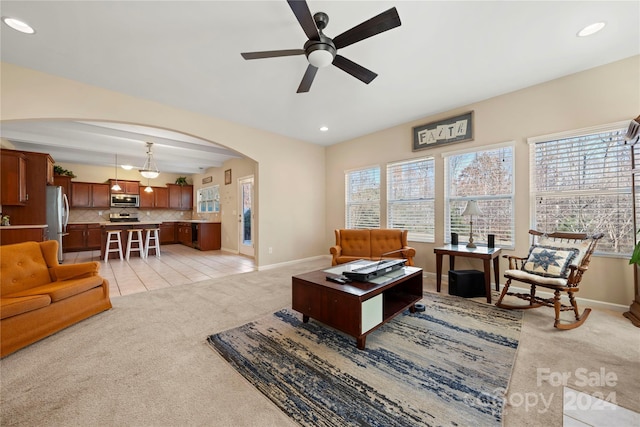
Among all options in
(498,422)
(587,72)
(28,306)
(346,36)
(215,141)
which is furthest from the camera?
(215,141)

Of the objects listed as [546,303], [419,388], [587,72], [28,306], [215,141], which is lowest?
[419,388]

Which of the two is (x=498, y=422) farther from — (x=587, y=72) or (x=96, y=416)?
(x=587, y=72)

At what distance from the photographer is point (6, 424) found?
4.32 feet

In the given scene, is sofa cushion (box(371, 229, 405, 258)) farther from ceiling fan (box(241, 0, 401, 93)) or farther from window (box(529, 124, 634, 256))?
ceiling fan (box(241, 0, 401, 93))

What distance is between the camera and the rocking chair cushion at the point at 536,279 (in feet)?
7.93

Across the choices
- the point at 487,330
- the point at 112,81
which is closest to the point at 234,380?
the point at 487,330

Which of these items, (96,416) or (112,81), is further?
(112,81)

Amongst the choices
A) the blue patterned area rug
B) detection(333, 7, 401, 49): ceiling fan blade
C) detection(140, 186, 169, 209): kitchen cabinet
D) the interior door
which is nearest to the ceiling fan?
detection(333, 7, 401, 49): ceiling fan blade

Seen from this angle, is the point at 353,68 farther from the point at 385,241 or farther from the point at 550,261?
the point at 550,261

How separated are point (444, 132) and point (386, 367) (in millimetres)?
3767

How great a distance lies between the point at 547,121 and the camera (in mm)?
3141

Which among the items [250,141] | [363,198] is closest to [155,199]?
[250,141]

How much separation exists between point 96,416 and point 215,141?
381 centimetres

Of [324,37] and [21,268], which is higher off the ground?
[324,37]
